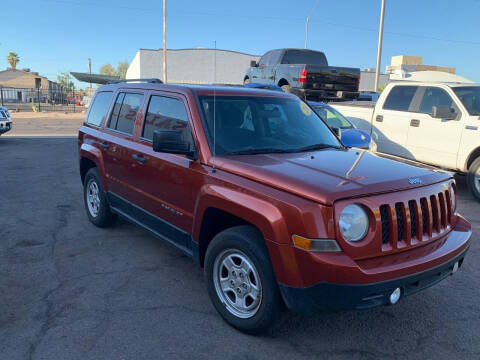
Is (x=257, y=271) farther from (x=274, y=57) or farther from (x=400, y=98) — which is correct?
(x=274, y=57)

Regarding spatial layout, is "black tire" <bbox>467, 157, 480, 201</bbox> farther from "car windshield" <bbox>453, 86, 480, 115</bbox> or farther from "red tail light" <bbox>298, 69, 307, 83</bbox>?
"red tail light" <bbox>298, 69, 307, 83</bbox>

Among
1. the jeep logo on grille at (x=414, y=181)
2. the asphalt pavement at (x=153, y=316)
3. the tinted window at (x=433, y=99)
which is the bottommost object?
the asphalt pavement at (x=153, y=316)

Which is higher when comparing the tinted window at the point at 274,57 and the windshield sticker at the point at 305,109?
the tinted window at the point at 274,57

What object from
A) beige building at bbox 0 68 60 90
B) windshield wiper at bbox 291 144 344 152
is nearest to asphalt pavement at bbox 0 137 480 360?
windshield wiper at bbox 291 144 344 152

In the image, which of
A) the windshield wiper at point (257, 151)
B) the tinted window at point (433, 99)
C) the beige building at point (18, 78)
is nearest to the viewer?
the windshield wiper at point (257, 151)

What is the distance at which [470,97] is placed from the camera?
7.67 m

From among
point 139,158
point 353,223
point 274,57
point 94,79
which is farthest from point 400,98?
point 94,79

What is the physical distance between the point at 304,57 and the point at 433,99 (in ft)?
25.8

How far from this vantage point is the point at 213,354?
A: 299 centimetres

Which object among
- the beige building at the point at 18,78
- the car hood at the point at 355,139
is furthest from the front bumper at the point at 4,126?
the beige building at the point at 18,78

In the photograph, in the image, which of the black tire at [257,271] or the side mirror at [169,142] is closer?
the black tire at [257,271]

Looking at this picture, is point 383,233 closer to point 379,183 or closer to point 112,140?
point 379,183

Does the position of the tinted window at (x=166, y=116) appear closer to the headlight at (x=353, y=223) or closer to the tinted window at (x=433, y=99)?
the headlight at (x=353, y=223)

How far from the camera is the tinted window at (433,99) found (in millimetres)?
7840
